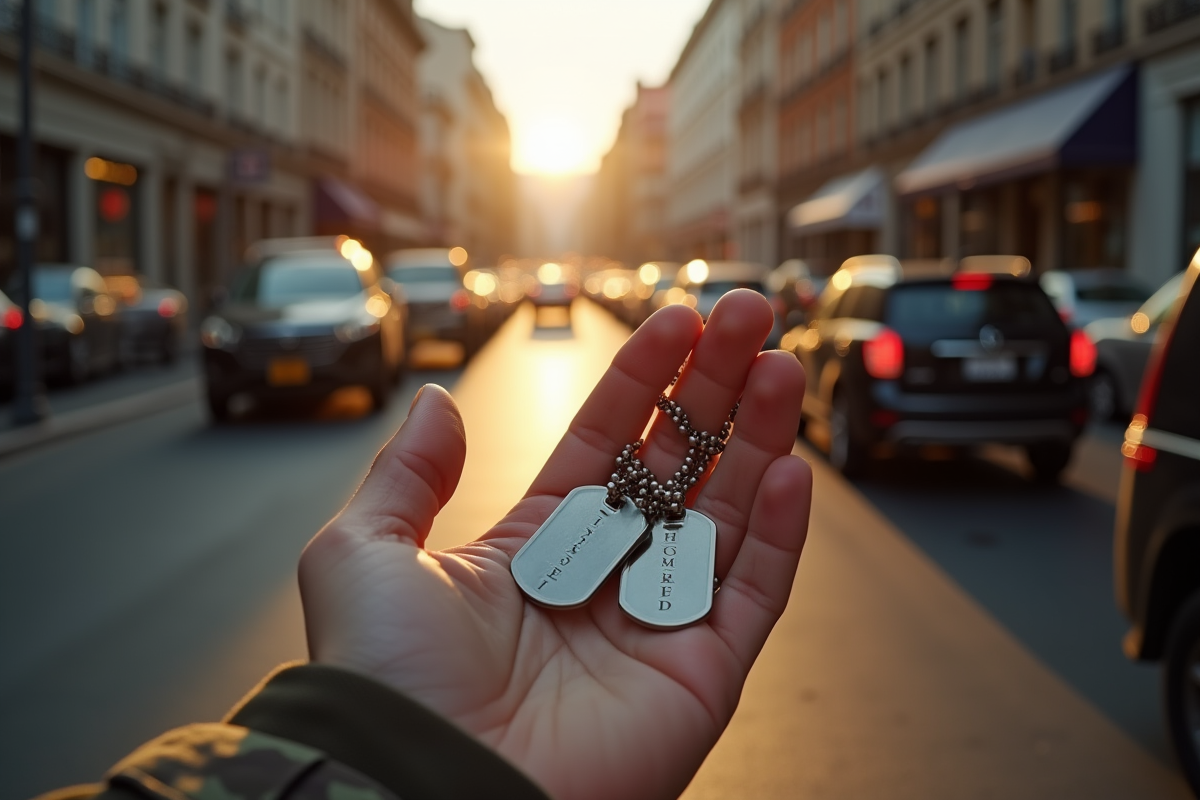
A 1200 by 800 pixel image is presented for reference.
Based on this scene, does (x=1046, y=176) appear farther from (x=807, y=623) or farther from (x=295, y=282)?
(x=807, y=623)

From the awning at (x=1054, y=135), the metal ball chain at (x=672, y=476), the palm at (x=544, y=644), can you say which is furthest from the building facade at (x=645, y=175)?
the palm at (x=544, y=644)

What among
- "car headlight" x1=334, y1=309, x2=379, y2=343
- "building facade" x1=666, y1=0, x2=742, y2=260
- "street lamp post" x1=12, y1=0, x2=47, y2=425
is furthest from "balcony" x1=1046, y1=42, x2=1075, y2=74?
"building facade" x1=666, y1=0, x2=742, y2=260

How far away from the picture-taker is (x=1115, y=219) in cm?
2450

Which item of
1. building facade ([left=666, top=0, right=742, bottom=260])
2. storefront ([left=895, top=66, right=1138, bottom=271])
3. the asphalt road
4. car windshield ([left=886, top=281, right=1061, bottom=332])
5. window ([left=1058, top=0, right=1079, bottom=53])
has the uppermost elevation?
building facade ([left=666, top=0, right=742, bottom=260])

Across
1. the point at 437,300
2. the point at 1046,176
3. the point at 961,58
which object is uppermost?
the point at 961,58

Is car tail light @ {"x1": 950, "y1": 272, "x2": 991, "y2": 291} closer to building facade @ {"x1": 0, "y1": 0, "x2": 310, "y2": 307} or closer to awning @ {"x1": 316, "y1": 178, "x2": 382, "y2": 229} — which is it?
building facade @ {"x1": 0, "y1": 0, "x2": 310, "y2": 307}

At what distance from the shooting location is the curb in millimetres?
11777

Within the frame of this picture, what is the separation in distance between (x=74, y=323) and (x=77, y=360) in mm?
510

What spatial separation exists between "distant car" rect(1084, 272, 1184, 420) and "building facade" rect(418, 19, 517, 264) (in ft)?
203

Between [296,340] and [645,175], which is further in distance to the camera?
[645,175]

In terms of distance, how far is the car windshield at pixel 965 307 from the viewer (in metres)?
9.49

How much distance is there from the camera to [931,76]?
3619 centimetres

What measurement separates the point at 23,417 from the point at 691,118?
86542 millimetres

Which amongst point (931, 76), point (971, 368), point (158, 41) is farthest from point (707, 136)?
point (971, 368)
